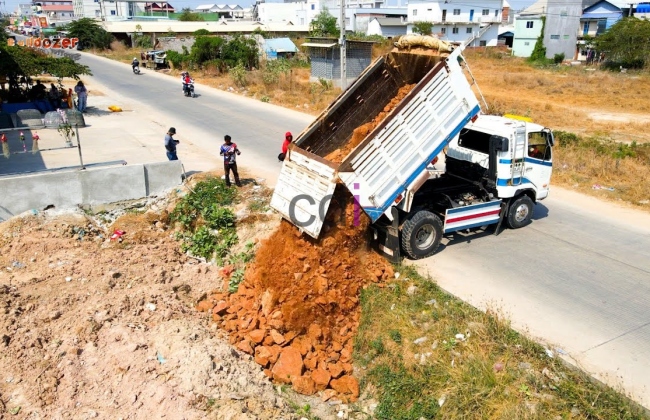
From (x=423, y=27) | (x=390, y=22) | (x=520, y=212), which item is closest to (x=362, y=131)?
(x=520, y=212)

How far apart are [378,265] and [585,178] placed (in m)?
8.14

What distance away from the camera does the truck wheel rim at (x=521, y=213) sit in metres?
10.2

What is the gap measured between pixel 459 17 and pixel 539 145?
65.0 metres

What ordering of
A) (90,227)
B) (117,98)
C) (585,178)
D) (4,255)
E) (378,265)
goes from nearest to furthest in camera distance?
(378,265) < (4,255) < (90,227) < (585,178) < (117,98)

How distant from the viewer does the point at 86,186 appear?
450 inches

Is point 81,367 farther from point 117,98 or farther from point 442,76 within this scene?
point 117,98

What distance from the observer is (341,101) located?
9516 millimetres

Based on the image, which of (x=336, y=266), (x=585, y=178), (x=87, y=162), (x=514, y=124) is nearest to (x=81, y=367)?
(x=336, y=266)

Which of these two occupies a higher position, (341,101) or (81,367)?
(341,101)

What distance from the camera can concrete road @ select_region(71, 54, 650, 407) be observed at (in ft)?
21.8

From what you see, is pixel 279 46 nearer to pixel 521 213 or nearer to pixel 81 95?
pixel 81 95

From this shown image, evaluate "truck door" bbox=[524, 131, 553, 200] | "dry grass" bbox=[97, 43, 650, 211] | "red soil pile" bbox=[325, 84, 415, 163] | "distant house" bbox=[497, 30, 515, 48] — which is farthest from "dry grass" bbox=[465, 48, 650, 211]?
"distant house" bbox=[497, 30, 515, 48]

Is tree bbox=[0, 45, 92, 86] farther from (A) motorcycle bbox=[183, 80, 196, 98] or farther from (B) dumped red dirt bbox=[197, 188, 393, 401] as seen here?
(B) dumped red dirt bbox=[197, 188, 393, 401]

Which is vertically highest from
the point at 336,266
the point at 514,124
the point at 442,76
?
the point at 442,76
